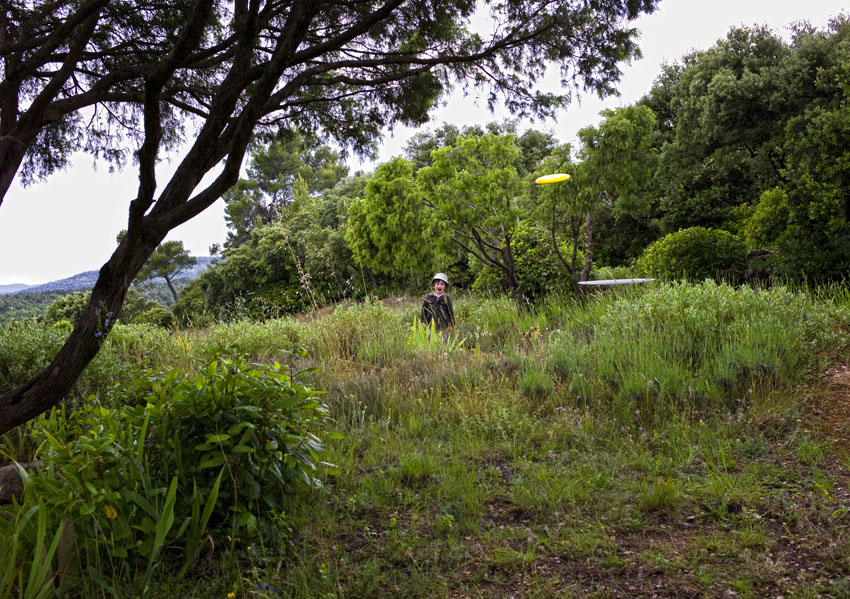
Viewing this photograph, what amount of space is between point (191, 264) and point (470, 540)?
Result: 31842 millimetres

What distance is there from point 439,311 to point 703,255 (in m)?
5.43

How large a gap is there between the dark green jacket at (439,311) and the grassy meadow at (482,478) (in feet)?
7.29

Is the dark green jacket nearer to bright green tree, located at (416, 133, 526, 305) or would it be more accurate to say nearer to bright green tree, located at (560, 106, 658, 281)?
bright green tree, located at (416, 133, 526, 305)

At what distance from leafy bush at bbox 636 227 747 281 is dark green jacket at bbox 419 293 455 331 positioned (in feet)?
15.0

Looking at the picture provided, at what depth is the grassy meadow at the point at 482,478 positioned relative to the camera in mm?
2193

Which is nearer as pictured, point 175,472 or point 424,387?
point 175,472

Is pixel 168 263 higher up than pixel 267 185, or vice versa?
pixel 267 185

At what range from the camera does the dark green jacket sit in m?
7.45

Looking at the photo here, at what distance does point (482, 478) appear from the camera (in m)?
3.19

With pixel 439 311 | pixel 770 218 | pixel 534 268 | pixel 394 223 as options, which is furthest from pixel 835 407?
pixel 770 218

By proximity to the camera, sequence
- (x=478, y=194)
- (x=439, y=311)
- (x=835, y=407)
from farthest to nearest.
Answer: (x=478, y=194) → (x=439, y=311) → (x=835, y=407)

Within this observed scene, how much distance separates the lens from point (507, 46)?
17.2ft

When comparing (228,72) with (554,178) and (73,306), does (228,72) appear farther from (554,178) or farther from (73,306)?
(73,306)

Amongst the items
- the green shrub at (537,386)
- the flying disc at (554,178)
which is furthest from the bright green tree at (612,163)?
the green shrub at (537,386)
